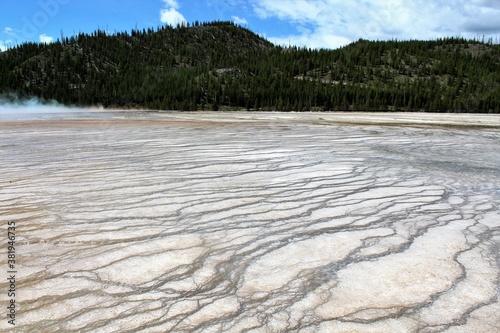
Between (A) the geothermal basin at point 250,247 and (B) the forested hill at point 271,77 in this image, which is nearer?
(A) the geothermal basin at point 250,247

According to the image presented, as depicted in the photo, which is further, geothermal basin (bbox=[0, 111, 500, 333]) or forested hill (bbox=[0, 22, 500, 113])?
forested hill (bbox=[0, 22, 500, 113])

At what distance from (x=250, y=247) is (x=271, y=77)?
6871 centimetres

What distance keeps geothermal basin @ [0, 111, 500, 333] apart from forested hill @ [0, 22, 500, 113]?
4568cm

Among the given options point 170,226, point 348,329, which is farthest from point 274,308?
point 170,226

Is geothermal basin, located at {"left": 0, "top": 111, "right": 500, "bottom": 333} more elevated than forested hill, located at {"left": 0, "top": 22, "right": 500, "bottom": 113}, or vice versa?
forested hill, located at {"left": 0, "top": 22, "right": 500, "bottom": 113}

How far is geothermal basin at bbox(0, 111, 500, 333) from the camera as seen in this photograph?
1.96 metres

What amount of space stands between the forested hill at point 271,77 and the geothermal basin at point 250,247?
45.7 metres

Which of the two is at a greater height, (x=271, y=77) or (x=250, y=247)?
(x=271, y=77)

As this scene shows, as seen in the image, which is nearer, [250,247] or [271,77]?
[250,247]

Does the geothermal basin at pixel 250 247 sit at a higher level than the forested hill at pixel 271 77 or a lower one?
lower

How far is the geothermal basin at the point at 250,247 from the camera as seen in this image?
1.96 meters

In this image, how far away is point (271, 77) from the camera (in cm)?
6975

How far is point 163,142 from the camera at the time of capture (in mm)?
7832

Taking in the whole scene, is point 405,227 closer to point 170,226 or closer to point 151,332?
point 170,226
